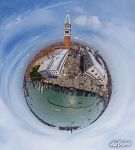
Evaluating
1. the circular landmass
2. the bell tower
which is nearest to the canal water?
the circular landmass

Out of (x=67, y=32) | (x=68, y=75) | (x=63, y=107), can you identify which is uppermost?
(x=67, y=32)

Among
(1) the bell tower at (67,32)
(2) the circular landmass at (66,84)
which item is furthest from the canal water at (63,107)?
(1) the bell tower at (67,32)

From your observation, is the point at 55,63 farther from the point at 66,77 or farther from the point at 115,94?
the point at 115,94

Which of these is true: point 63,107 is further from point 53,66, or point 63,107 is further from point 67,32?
point 67,32

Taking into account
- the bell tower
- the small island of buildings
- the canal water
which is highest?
the bell tower

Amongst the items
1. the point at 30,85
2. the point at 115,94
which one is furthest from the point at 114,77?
the point at 30,85

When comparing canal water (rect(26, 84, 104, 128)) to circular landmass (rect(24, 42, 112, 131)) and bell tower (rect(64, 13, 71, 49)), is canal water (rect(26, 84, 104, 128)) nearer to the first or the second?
circular landmass (rect(24, 42, 112, 131))

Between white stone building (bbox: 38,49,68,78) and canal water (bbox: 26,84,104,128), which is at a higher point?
white stone building (bbox: 38,49,68,78)

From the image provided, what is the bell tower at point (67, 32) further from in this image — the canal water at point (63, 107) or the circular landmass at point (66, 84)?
the canal water at point (63, 107)

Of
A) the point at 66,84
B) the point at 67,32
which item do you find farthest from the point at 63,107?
the point at 67,32
